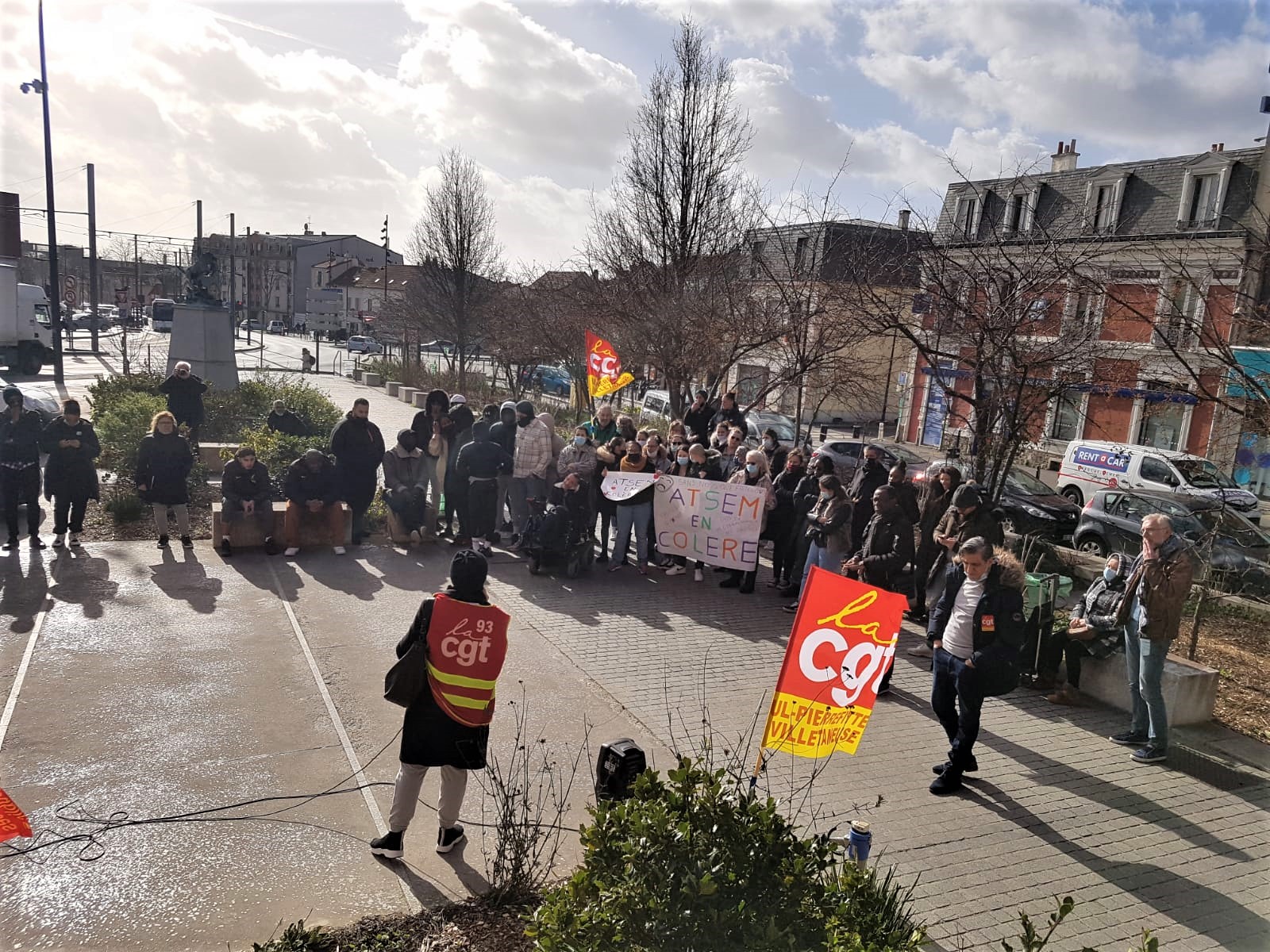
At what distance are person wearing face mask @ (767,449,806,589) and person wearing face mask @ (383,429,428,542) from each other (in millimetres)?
4612

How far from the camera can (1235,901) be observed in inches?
203

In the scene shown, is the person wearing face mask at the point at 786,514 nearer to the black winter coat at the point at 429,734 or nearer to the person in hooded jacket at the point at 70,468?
the black winter coat at the point at 429,734

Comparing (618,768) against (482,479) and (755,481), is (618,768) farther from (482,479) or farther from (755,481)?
(482,479)

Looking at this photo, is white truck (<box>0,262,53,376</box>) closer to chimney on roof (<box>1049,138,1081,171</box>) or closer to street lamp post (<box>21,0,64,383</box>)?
street lamp post (<box>21,0,64,383</box>)

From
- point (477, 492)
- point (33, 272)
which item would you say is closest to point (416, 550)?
point (477, 492)

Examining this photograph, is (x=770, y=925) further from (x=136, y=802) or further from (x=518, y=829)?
(x=136, y=802)

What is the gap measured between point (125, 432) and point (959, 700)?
13.6 metres

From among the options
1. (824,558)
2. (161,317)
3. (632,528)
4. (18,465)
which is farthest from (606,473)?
(161,317)

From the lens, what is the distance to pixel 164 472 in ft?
35.6

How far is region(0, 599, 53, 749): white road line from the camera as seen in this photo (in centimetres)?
627

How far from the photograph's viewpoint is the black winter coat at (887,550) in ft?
27.6

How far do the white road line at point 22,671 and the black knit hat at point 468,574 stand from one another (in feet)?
11.6

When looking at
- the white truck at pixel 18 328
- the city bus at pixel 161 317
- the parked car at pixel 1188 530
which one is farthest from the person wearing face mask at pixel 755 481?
the city bus at pixel 161 317

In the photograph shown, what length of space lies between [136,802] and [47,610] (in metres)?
4.12
